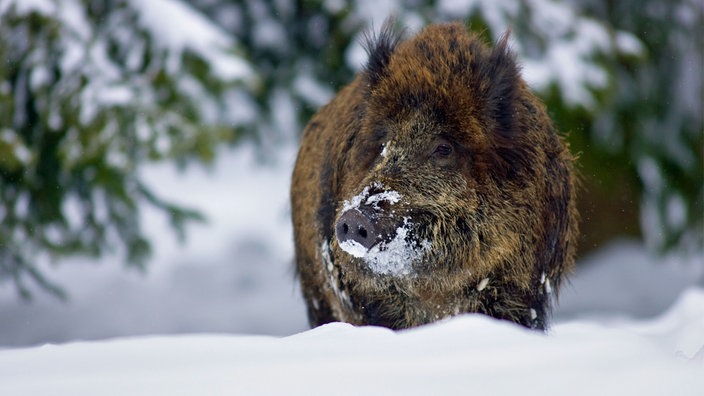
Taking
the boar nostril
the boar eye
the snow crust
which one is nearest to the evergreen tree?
the boar eye

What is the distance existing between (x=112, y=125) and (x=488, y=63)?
11.3 feet

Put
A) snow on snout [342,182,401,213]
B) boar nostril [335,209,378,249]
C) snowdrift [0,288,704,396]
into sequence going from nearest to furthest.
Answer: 1. snowdrift [0,288,704,396]
2. boar nostril [335,209,378,249]
3. snow on snout [342,182,401,213]

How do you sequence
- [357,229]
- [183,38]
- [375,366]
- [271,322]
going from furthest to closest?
[271,322] < [183,38] < [357,229] < [375,366]

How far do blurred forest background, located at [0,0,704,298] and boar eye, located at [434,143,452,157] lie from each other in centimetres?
86

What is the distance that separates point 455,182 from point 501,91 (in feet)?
1.70

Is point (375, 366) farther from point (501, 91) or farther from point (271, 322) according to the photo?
point (271, 322)

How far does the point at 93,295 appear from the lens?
9.26 m

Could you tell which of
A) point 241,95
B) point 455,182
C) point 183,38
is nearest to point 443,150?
point 455,182

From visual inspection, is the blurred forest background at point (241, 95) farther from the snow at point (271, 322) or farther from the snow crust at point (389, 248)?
the snow crust at point (389, 248)

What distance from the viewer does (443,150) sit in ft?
12.8

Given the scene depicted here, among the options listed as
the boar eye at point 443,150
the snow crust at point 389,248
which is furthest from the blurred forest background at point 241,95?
the snow crust at point 389,248

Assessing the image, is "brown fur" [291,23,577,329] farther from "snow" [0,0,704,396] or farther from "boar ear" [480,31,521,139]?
"snow" [0,0,704,396]

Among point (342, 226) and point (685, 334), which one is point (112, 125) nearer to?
point (342, 226)

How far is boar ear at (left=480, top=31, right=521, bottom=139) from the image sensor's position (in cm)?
392
